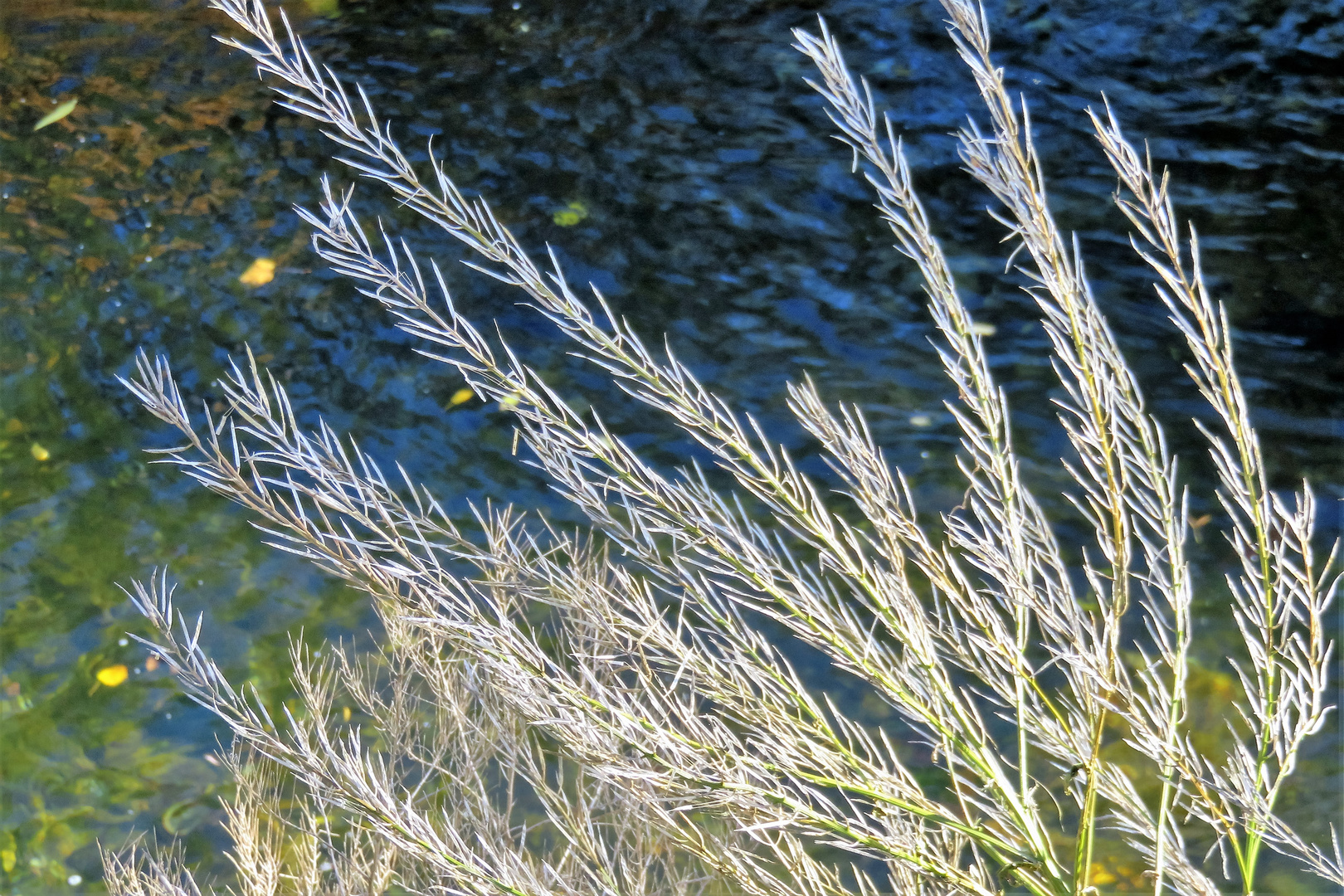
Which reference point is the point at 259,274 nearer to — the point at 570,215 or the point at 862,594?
the point at 570,215

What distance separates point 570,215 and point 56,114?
2.20 meters

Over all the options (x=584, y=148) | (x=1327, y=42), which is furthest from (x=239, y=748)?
(x=1327, y=42)

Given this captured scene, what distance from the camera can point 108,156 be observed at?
4227mm

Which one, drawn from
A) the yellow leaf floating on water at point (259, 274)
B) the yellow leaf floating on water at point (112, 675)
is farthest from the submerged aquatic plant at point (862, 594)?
the yellow leaf floating on water at point (259, 274)

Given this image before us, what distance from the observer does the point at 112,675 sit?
342cm

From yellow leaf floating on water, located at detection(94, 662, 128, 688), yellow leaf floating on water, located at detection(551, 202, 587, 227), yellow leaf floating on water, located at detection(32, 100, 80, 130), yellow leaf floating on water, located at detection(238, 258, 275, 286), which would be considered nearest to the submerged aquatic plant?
yellow leaf floating on water, located at detection(94, 662, 128, 688)

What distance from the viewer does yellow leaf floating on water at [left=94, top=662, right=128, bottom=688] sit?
3416mm

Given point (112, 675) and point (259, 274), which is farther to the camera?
point (259, 274)

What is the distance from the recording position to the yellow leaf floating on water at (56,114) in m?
4.28

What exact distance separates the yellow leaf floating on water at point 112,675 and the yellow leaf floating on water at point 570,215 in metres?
2.18

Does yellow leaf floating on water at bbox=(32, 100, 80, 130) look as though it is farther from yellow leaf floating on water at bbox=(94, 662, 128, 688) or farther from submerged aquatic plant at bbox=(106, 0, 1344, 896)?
submerged aquatic plant at bbox=(106, 0, 1344, 896)

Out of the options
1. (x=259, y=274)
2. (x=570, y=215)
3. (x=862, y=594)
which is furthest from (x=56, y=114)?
(x=862, y=594)

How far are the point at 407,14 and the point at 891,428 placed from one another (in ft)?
9.23

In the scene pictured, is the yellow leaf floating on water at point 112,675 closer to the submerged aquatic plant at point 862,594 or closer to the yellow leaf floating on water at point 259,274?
the yellow leaf floating on water at point 259,274
